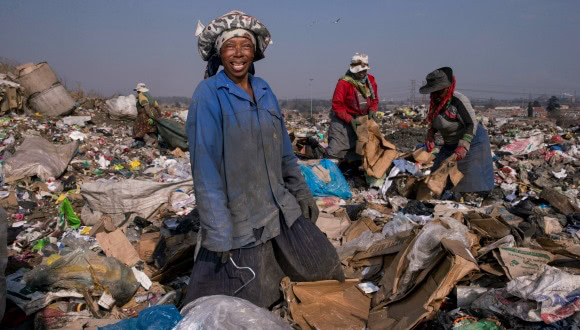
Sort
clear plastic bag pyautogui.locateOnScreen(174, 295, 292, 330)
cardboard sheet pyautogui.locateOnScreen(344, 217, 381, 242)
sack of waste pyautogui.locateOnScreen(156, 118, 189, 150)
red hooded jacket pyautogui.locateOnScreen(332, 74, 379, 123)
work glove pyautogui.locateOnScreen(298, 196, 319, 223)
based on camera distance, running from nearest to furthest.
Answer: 1. clear plastic bag pyautogui.locateOnScreen(174, 295, 292, 330)
2. work glove pyautogui.locateOnScreen(298, 196, 319, 223)
3. cardboard sheet pyautogui.locateOnScreen(344, 217, 381, 242)
4. red hooded jacket pyautogui.locateOnScreen(332, 74, 379, 123)
5. sack of waste pyautogui.locateOnScreen(156, 118, 189, 150)

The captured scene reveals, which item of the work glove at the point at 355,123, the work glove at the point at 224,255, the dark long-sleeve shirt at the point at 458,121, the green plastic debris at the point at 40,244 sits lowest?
the green plastic debris at the point at 40,244

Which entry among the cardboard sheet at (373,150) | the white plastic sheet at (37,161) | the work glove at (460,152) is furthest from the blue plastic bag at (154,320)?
the white plastic sheet at (37,161)

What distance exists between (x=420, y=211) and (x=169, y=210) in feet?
9.01

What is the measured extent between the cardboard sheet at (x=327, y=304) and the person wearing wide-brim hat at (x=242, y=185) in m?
0.08

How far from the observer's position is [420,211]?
13.6 feet

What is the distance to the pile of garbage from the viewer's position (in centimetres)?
216

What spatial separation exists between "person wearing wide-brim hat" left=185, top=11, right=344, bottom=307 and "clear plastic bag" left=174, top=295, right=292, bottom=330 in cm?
34

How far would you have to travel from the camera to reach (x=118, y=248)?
341 centimetres

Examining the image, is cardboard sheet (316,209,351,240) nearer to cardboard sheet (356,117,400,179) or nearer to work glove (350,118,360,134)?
cardboard sheet (356,117,400,179)

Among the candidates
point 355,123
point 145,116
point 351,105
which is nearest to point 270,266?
point 355,123

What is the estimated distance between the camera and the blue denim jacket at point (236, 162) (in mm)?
2264

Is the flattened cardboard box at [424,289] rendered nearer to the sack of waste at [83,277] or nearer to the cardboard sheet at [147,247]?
the sack of waste at [83,277]

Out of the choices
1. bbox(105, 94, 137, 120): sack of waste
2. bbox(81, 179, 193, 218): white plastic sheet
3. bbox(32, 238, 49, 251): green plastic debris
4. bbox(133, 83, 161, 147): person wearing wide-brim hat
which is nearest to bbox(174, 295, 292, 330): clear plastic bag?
bbox(32, 238, 49, 251): green plastic debris

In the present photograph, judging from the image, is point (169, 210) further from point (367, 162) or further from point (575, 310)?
point (575, 310)
